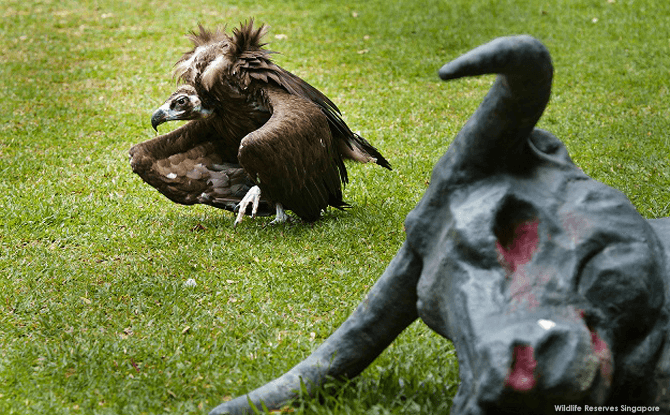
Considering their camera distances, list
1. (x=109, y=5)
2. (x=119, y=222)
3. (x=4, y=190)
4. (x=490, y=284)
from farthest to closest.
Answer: (x=109, y=5) < (x=4, y=190) < (x=119, y=222) < (x=490, y=284)

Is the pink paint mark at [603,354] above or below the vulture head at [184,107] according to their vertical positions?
above

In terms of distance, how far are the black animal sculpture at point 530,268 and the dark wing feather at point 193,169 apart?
10.6 ft

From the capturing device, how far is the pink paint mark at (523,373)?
80.7 inches

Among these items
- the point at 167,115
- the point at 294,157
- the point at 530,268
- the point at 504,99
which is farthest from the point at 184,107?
the point at 530,268

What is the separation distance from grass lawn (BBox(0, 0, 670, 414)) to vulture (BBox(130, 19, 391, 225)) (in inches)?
9.3

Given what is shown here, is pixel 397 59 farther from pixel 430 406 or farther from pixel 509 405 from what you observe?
pixel 509 405

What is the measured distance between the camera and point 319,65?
9969 millimetres

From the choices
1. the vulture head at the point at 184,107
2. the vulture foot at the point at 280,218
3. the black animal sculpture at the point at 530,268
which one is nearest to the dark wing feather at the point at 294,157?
the vulture foot at the point at 280,218

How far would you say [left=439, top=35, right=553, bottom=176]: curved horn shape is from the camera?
2.16 meters

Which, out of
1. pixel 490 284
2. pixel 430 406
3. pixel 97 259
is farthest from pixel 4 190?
pixel 490 284

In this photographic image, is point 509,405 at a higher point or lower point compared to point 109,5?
higher

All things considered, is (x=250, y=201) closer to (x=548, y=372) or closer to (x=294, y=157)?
(x=294, y=157)

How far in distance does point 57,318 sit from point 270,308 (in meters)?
1.17

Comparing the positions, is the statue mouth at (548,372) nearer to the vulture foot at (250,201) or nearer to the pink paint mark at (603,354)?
the pink paint mark at (603,354)
